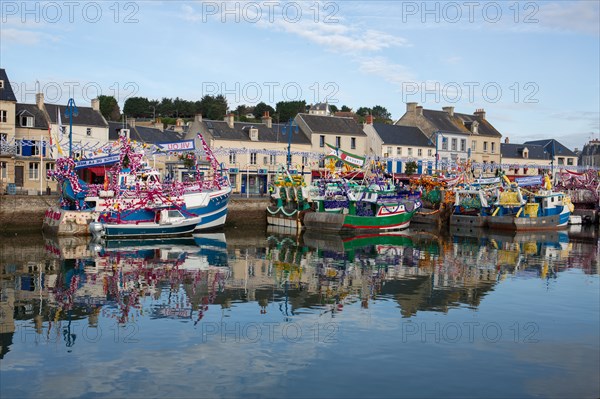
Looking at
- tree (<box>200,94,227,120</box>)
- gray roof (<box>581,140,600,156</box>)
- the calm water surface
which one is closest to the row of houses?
the calm water surface

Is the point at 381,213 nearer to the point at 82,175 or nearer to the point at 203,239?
the point at 203,239

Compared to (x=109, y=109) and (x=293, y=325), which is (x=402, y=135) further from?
(x=109, y=109)

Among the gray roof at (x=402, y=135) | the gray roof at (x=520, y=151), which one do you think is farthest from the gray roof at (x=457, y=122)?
the gray roof at (x=520, y=151)

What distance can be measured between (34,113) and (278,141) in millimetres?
19659

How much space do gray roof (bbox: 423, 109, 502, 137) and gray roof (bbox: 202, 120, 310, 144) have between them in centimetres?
1576

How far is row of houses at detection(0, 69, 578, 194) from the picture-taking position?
47.7m

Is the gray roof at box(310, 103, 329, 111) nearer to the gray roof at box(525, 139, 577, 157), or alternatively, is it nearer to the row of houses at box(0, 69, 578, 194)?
the row of houses at box(0, 69, 578, 194)

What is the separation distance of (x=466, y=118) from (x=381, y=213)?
34503 millimetres

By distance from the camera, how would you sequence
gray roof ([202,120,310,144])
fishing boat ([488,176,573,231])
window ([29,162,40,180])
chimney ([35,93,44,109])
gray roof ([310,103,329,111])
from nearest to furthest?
fishing boat ([488,176,573,231]) < window ([29,162,40,180]) < chimney ([35,93,44,109]) < gray roof ([202,120,310,144]) < gray roof ([310,103,329,111])

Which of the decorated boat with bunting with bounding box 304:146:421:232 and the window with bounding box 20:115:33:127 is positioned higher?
the window with bounding box 20:115:33:127

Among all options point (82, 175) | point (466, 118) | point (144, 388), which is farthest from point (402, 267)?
point (466, 118)

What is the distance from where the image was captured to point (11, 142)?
149 ft

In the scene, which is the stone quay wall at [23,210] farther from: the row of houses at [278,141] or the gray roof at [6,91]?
the gray roof at [6,91]

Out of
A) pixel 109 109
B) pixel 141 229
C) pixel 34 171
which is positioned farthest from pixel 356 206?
pixel 109 109
